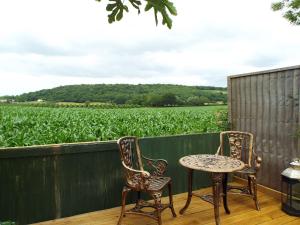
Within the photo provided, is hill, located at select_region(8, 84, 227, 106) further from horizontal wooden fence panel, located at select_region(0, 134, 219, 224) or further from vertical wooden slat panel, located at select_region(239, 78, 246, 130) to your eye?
horizontal wooden fence panel, located at select_region(0, 134, 219, 224)

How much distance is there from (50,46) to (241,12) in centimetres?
346

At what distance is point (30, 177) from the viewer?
10.5 ft

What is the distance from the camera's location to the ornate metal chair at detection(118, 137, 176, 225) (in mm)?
2982

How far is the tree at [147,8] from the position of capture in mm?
1339

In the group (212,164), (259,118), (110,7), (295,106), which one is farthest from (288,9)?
(110,7)

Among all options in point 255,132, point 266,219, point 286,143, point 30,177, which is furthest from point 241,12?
point 30,177

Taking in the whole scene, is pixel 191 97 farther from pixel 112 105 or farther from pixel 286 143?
pixel 286 143

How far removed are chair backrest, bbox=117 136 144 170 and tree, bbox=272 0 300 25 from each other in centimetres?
582

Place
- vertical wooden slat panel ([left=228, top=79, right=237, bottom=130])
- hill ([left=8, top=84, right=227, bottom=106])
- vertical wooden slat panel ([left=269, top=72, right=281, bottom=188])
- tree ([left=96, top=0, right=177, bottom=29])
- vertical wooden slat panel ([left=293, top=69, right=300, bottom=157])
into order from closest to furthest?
1. tree ([left=96, top=0, right=177, bottom=29])
2. vertical wooden slat panel ([left=293, top=69, right=300, bottom=157])
3. vertical wooden slat panel ([left=269, top=72, right=281, bottom=188])
4. vertical wooden slat panel ([left=228, top=79, right=237, bottom=130])
5. hill ([left=8, top=84, right=227, bottom=106])

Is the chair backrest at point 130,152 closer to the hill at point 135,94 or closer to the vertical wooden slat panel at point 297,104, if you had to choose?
the vertical wooden slat panel at point 297,104

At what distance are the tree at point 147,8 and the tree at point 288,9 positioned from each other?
6847 millimetres

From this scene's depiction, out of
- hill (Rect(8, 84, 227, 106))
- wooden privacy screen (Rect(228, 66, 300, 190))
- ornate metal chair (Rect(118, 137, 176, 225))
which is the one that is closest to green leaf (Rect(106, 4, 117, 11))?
ornate metal chair (Rect(118, 137, 176, 225))

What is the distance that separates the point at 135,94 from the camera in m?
11.1

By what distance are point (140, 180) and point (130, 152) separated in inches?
23.1
